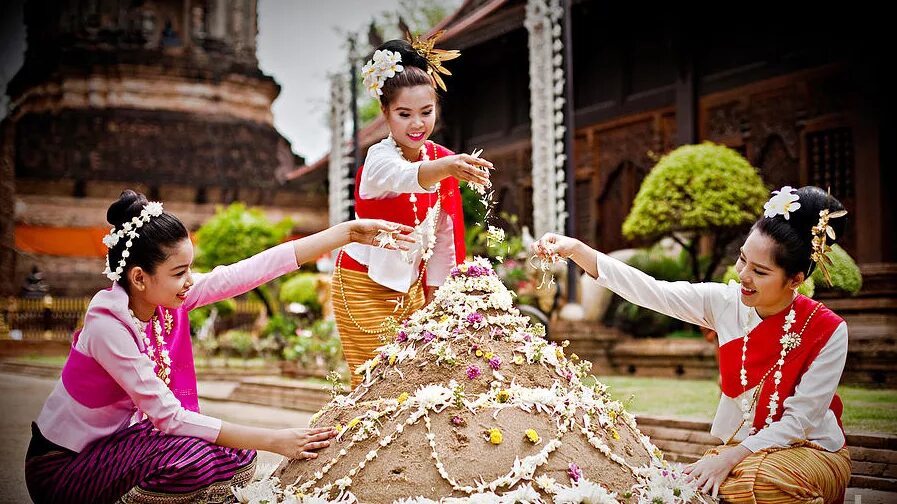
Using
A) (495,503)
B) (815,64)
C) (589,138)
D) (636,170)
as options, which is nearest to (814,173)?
(815,64)

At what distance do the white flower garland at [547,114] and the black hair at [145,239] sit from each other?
31.7ft

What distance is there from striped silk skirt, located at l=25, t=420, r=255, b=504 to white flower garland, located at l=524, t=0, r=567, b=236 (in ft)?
31.8

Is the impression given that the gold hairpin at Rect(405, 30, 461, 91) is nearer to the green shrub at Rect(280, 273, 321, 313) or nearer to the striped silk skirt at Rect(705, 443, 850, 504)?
the striped silk skirt at Rect(705, 443, 850, 504)

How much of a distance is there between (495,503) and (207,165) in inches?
1049

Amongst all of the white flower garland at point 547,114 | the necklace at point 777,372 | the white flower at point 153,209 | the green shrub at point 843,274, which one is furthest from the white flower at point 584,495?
the white flower garland at point 547,114

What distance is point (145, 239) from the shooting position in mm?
3113

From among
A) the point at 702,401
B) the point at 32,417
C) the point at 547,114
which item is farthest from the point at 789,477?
the point at 547,114

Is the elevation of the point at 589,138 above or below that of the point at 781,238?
above

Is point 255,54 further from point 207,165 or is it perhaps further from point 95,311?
point 95,311

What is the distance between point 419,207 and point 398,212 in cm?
9

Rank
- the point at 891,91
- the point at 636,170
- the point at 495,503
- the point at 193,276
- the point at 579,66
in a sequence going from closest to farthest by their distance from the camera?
the point at 495,503
the point at 193,276
the point at 891,91
the point at 636,170
the point at 579,66

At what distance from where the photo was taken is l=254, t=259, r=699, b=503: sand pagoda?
2979mm

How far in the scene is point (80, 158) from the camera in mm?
26594

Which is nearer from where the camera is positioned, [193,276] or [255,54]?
[193,276]
